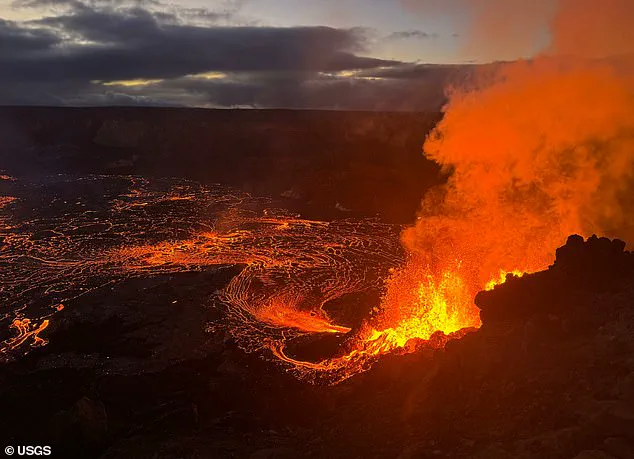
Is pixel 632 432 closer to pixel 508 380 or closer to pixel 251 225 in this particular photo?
pixel 508 380

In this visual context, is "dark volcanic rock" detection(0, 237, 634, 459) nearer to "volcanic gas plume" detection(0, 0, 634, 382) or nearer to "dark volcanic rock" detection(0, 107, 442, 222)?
"volcanic gas plume" detection(0, 0, 634, 382)

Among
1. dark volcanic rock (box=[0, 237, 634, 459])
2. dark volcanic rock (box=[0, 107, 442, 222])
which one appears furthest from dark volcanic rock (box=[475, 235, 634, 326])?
dark volcanic rock (box=[0, 107, 442, 222])

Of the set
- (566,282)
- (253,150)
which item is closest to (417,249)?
(566,282)

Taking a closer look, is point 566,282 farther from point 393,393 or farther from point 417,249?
point 417,249

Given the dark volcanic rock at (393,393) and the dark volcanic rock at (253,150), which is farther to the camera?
the dark volcanic rock at (253,150)

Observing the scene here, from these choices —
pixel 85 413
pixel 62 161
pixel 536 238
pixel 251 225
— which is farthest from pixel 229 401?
pixel 62 161

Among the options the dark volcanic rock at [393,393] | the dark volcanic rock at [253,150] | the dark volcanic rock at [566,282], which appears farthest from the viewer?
the dark volcanic rock at [253,150]

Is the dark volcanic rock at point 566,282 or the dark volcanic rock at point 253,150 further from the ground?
the dark volcanic rock at point 253,150

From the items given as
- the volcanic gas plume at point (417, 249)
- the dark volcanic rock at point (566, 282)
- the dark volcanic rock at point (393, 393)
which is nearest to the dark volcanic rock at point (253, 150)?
the volcanic gas plume at point (417, 249)

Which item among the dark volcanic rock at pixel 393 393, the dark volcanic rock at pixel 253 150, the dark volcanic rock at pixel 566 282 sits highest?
the dark volcanic rock at pixel 253 150

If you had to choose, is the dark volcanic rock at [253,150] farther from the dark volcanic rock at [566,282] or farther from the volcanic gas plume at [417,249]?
the dark volcanic rock at [566,282]

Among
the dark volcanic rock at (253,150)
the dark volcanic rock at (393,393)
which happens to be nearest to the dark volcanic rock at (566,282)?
the dark volcanic rock at (393,393)

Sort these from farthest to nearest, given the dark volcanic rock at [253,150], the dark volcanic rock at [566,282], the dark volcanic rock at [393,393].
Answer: the dark volcanic rock at [253,150], the dark volcanic rock at [566,282], the dark volcanic rock at [393,393]
